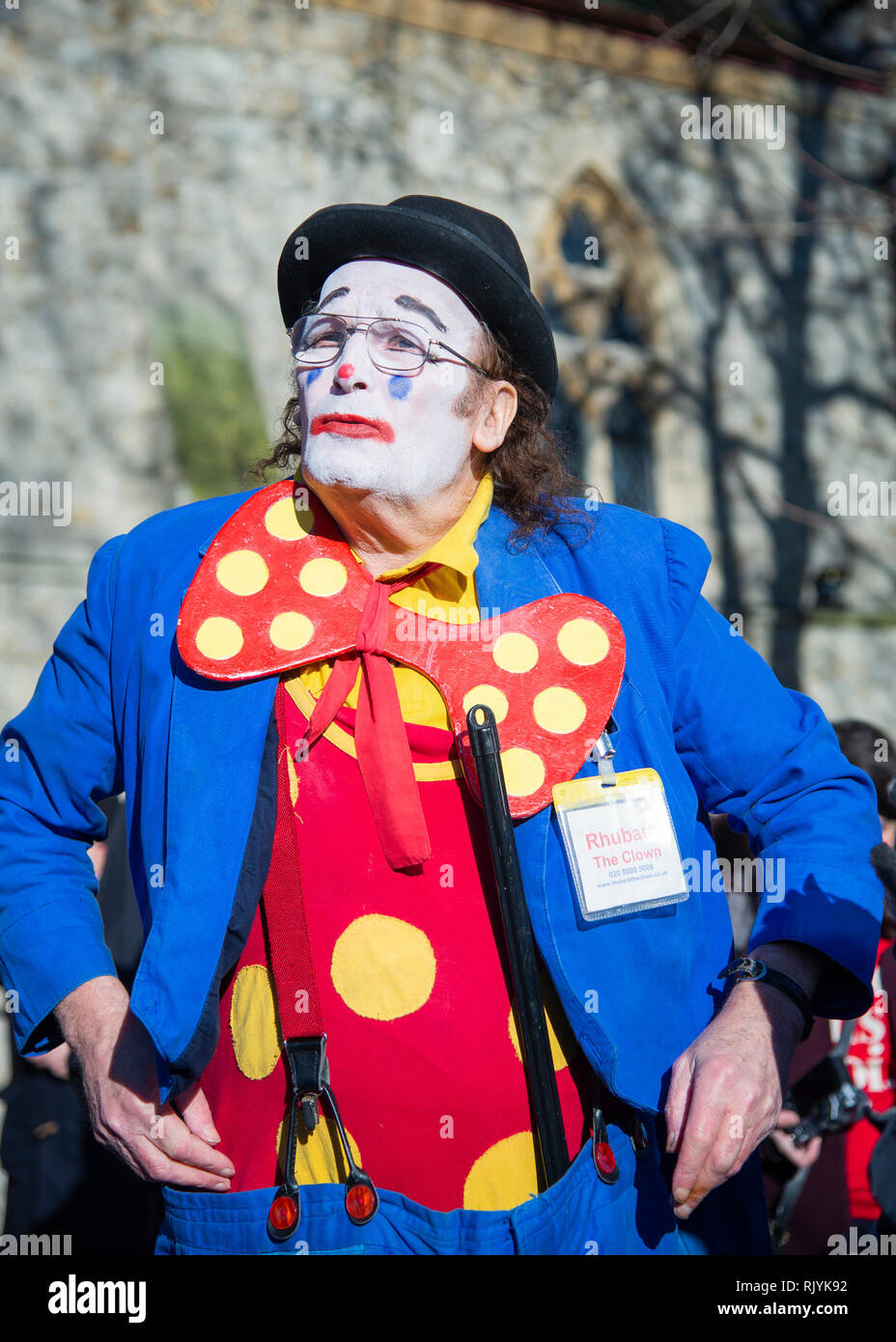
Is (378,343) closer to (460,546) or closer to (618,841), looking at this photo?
(460,546)

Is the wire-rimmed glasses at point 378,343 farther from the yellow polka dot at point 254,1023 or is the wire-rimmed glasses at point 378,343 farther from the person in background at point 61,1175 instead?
the person in background at point 61,1175

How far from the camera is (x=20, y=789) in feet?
6.27

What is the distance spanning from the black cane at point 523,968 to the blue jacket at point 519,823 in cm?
5

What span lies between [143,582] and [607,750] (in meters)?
0.86

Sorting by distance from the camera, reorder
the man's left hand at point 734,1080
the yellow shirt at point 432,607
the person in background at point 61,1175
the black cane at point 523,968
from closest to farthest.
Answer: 1. the man's left hand at point 734,1080
2. the black cane at point 523,968
3. the yellow shirt at point 432,607
4. the person in background at point 61,1175

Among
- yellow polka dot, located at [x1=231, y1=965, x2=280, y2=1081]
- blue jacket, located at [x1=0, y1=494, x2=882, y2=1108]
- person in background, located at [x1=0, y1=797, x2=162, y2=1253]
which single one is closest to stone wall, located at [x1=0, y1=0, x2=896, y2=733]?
person in background, located at [x1=0, y1=797, x2=162, y2=1253]

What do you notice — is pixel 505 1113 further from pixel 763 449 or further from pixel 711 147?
pixel 711 147

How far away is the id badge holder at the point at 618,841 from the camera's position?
176cm

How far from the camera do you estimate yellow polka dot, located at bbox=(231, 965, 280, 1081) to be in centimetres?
176

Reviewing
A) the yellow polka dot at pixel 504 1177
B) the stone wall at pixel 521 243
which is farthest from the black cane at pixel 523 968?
the stone wall at pixel 521 243

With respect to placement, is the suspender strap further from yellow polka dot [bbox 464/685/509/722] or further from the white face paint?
the white face paint

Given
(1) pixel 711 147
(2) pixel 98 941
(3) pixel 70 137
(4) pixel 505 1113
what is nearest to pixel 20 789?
(2) pixel 98 941

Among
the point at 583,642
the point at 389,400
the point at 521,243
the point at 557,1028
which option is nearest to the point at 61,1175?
the point at 557,1028

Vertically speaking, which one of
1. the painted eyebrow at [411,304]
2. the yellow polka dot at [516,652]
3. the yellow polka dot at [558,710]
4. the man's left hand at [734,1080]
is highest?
the painted eyebrow at [411,304]
